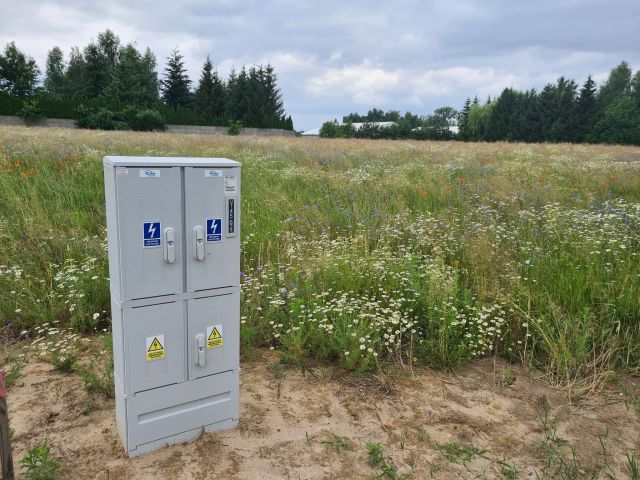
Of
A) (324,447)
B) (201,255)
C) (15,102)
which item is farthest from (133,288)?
(15,102)

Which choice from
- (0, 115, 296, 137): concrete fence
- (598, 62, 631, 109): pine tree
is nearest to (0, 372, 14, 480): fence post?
(0, 115, 296, 137): concrete fence

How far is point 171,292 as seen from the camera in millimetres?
2418

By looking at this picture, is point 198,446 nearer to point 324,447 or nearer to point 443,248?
point 324,447

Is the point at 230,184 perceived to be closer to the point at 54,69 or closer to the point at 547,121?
the point at 547,121

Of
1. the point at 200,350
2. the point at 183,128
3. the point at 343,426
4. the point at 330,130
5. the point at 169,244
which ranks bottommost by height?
the point at 343,426

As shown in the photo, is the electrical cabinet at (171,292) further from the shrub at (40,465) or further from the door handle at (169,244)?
the shrub at (40,465)

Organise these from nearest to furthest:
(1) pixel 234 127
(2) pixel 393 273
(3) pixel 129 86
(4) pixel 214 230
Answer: (4) pixel 214 230 → (2) pixel 393 273 → (1) pixel 234 127 → (3) pixel 129 86

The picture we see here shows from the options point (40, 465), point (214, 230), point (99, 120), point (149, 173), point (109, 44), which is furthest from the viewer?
point (109, 44)

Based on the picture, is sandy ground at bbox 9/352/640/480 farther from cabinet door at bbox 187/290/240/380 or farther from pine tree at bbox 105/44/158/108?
pine tree at bbox 105/44/158/108

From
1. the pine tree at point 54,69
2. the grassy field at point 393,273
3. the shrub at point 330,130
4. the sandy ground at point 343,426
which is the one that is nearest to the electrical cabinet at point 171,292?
the sandy ground at point 343,426

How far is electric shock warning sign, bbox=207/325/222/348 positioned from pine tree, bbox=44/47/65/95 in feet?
238

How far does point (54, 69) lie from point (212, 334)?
83.3 metres

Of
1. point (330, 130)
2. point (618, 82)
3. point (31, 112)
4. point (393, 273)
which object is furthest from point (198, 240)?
point (618, 82)

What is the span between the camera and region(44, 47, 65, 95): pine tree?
207ft
